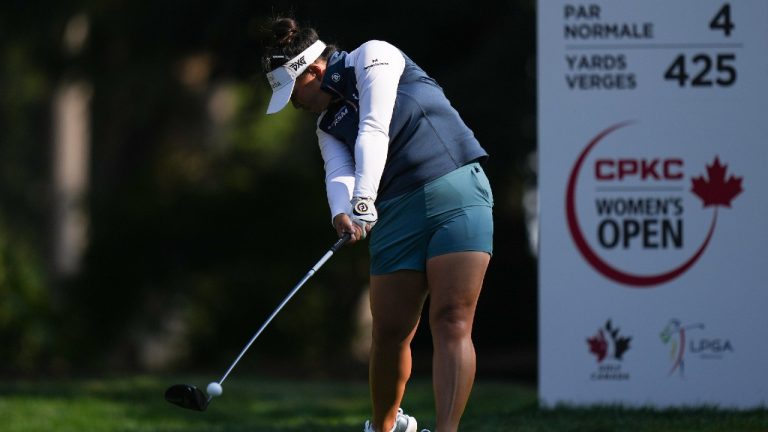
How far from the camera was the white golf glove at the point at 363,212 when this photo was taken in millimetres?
5512

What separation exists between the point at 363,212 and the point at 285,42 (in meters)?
0.86

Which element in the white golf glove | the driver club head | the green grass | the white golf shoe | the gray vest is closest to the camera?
the white golf glove

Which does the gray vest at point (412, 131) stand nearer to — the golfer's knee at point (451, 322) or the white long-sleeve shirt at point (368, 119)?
the white long-sleeve shirt at point (368, 119)

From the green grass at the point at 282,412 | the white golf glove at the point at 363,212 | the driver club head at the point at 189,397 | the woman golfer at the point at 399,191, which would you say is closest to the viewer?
the white golf glove at the point at 363,212

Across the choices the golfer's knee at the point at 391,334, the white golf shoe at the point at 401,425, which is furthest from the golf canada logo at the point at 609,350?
the golfer's knee at the point at 391,334

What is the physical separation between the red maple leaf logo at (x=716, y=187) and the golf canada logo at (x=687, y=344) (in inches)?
26.7

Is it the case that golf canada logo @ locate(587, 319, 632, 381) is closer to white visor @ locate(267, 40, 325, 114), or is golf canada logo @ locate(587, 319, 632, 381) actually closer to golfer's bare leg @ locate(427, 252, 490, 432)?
golfer's bare leg @ locate(427, 252, 490, 432)

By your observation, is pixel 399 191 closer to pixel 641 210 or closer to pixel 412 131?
pixel 412 131

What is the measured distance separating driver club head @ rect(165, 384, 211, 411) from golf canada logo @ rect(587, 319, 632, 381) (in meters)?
2.60

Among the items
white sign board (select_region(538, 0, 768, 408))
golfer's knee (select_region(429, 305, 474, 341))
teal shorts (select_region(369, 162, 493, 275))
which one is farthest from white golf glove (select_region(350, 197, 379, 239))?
white sign board (select_region(538, 0, 768, 408))

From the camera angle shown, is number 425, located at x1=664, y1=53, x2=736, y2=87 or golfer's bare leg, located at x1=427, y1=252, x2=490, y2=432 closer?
golfer's bare leg, located at x1=427, y1=252, x2=490, y2=432

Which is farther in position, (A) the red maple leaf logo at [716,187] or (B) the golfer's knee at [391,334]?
(A) the red maple leaf logo at [716,187]

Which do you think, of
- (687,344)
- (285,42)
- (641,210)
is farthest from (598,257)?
(285,42)

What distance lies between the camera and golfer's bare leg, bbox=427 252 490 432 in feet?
18.4
